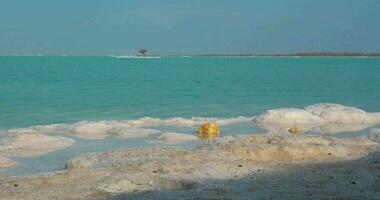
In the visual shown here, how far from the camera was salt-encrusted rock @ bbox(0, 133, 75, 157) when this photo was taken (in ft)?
58.8

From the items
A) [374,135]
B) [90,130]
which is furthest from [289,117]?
[90,130]

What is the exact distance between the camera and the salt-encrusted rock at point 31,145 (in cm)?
1792

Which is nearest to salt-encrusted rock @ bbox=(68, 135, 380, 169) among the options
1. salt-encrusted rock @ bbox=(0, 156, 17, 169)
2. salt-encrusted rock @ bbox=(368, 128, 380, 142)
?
salt-encrusted rock @ bbox=(0, 156, 17, 169)

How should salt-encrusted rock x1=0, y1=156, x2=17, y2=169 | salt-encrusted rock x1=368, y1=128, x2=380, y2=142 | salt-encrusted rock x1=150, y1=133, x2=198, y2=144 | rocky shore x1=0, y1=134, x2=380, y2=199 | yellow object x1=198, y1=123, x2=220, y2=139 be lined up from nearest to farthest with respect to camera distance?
rocky shore x1=0, y1=134, x2=380, y2=199 < salt-encrusted rock x1=0, y1=156, x2=17, y2=169 < salt-encrusted rock x1=368, y1=128, x2=380, y2=142 < salt-encrusted rock x1=150, y1=133, x2=198, y2=144 < yellow object x1=198, y1=123, x2=220, y2=139

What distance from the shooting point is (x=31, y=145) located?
18.8 m

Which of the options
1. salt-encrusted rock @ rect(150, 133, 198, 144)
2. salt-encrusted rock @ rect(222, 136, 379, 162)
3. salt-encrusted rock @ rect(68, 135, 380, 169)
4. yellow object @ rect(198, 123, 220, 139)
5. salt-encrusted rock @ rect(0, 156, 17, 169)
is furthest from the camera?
yellow object @ rect(198, 123, 220, 139)

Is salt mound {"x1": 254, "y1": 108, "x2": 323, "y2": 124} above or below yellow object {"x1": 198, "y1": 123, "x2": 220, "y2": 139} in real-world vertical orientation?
above

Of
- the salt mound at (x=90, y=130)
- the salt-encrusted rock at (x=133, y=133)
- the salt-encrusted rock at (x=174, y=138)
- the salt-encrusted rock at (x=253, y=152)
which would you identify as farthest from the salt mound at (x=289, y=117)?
the salt-encrusted rock at (x=253, y=152)

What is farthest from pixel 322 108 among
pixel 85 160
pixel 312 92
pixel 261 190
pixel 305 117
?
pixel 312 92

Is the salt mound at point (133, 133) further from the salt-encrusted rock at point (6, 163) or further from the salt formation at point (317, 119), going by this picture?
the salt-encrusted rock at point (6, 163)

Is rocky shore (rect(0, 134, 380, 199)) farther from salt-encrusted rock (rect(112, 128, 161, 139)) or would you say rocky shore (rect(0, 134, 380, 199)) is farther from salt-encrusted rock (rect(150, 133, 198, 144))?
salt-encrusted rock (rect(112, 128, 161, 139))

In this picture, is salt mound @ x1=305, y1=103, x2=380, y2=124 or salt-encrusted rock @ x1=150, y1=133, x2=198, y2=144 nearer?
salt-encrusted rock @ x1=150, y1=133, x2=198, y2=144

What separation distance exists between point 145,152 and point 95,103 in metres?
22.5

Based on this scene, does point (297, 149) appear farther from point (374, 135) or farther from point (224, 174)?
point (374, 135)
